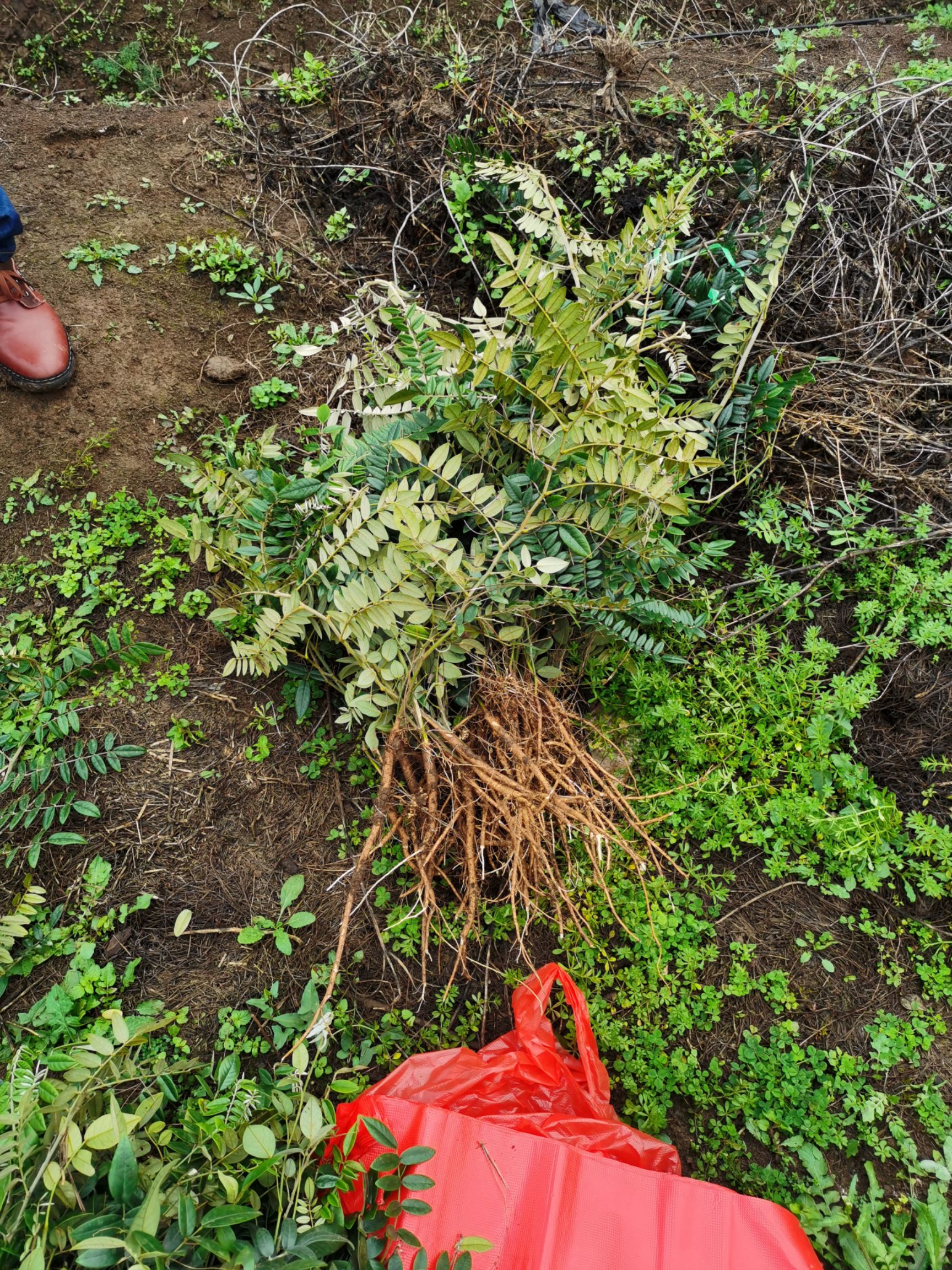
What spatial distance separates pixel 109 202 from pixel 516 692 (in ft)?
8.35

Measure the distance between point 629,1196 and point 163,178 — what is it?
365 cm

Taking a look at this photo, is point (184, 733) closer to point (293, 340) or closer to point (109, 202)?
point (293, 340)

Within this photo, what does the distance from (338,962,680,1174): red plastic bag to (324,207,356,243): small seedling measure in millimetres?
2751

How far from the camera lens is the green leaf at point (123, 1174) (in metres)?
1.26

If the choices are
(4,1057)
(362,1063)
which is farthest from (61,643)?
(362,1063)

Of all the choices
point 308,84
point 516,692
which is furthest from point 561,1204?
point 308,84

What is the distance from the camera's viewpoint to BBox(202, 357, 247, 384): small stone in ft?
8.38

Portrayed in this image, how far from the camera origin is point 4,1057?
5.70ft

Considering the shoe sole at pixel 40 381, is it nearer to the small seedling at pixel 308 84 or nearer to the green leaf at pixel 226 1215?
the small seedling at pixel 308 84

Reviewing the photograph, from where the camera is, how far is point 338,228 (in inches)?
114

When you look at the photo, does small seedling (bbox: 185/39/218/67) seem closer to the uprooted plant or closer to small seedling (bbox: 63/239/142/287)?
small seedling (bbox: 63/239/142/287)

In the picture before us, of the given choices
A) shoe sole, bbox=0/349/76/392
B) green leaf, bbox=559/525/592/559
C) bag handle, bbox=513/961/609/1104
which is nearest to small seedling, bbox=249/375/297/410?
shoe sole, bbox=0/349/76/392

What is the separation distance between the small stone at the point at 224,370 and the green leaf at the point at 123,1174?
2238mm

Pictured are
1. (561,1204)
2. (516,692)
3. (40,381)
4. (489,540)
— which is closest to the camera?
(561,1204)
